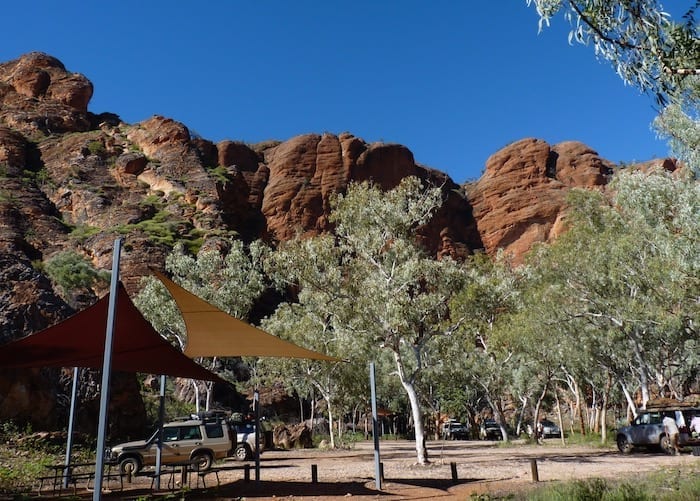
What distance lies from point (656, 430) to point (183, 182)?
59.9 metres

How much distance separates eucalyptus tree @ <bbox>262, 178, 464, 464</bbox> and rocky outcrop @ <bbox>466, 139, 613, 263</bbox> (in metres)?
62.3

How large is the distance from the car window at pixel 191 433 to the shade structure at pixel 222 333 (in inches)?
294

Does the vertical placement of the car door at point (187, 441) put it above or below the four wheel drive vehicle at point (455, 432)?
above

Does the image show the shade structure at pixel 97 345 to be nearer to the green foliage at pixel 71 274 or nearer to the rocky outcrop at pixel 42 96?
the green foliage at pixel 71 274

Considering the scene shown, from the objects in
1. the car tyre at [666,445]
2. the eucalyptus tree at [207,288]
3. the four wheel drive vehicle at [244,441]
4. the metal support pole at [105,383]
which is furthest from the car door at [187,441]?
the car tyre at [666,445]

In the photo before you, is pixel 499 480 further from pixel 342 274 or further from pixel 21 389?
pixel 21 389

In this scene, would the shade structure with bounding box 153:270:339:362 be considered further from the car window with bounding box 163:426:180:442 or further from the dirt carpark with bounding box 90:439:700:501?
the car window with bounding box 163:426:180:442

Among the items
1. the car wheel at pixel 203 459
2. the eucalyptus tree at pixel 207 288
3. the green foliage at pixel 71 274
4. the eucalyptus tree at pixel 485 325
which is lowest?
the car wheel at pixel 203 459

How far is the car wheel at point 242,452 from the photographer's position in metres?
22.6

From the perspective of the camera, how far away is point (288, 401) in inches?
2023

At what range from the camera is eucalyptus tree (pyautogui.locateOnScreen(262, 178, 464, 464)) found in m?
18.3

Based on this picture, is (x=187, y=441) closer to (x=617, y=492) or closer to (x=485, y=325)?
(x=617, y=492)

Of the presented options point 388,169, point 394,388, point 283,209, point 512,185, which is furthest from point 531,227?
point 394,388

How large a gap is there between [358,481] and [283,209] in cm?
6252
